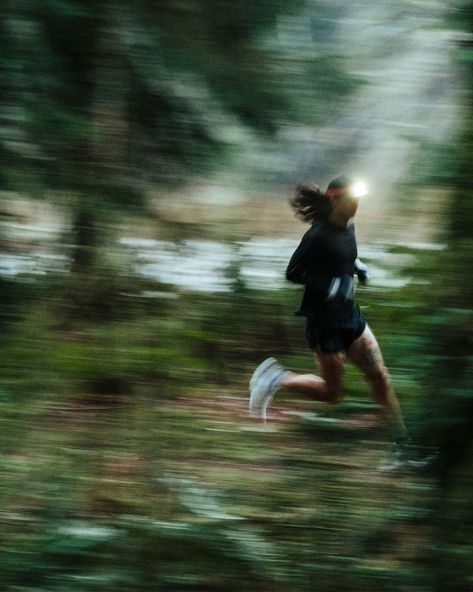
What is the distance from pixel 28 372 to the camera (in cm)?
331

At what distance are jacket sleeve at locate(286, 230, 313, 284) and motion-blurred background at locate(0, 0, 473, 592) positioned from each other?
18 cm

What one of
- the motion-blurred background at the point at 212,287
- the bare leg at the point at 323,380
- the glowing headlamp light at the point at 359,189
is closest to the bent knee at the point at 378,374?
the motion-blurred background at the point at 212,287

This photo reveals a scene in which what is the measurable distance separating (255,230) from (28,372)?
4.03 ft

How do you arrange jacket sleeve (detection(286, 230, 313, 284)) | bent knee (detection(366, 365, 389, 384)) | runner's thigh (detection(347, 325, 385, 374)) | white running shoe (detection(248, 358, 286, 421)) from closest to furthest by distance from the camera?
1. bent knee (detection(366, 365, 389, 384))
2. runner's thigh (detection(347, 325, 385, 374))
3. white running shoe (detection(248, 358, 286, 421))
4. jacket sleeve (detection(286, 230, 313, 284))

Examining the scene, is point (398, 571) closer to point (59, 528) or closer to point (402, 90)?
point (59, 528)

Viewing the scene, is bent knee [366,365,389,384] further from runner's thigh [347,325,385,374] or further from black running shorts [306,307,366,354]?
black running shorts [306,307,366,354]

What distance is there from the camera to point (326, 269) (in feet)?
13.7

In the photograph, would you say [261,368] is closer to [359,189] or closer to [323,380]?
[323,380]

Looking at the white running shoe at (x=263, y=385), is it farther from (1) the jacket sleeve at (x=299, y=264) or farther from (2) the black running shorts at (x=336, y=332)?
(1) the jacket sleeve at (x=299, y=264)

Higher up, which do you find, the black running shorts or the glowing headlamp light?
the glowing headlamp light

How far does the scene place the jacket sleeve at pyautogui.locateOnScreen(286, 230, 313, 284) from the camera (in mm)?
4016

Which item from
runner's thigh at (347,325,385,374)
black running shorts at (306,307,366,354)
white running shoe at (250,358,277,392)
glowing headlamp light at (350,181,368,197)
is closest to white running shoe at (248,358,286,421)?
white running shoe at (250,358,277,392)

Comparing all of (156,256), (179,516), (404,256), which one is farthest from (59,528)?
(404,256)

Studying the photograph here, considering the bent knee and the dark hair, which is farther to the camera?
the dark hair
